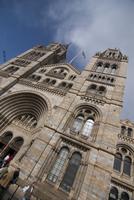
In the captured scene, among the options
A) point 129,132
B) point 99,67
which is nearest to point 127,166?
point 129,132

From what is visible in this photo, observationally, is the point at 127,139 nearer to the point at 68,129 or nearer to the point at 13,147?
the point at 68,129

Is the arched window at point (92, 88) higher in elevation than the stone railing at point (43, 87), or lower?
higher

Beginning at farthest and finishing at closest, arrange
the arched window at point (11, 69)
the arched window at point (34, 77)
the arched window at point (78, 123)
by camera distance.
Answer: the arched window at point (11, 69)
the arched window at point (34, 77)
the arched window at point (78, 123)

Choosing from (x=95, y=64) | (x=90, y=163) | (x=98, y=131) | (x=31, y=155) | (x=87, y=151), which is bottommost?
(x=31, y=155)

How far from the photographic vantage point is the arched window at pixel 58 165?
1068 centimetres

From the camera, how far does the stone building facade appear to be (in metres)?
10.2

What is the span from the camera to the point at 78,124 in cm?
1412

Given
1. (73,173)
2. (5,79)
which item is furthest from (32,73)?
(73,173)

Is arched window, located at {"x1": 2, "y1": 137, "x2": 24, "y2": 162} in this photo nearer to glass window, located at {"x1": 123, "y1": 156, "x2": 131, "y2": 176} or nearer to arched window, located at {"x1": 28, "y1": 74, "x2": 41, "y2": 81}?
arched window, located at {"x1": 28, "y1": 74, "x2": 41, "y2": 81}

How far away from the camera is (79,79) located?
18594 millimetres

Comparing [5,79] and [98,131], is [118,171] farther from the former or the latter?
[5,79]

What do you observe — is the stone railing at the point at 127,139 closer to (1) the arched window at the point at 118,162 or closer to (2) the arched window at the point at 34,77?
(1) the arched window at the point at 118,162

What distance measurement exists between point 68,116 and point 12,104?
7.60 metres

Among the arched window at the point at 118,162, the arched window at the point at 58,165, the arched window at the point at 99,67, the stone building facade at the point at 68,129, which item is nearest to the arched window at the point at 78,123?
the stone building facade at the point at 68,129
